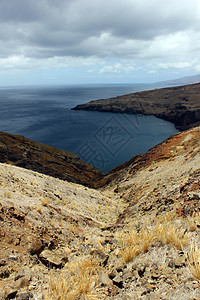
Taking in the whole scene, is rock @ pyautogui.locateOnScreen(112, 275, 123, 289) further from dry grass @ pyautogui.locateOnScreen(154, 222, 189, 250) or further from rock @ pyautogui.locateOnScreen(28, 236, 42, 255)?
rock @ pyautogui.locateOnScreen(28, 236, 42, 255)

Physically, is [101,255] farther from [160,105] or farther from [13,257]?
[160,105]

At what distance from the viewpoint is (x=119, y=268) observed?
3.89 meters

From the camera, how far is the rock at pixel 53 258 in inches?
176

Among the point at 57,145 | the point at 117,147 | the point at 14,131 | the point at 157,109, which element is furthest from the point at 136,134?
the point at 157,109

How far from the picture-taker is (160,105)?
4567 inches

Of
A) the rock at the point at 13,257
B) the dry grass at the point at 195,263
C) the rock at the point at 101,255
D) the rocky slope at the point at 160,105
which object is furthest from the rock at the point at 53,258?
the rocky slope at the point at 160,105

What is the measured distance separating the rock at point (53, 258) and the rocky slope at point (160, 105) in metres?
95.5

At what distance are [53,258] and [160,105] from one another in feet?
406

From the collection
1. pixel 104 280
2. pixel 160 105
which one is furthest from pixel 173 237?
pixel 160 105

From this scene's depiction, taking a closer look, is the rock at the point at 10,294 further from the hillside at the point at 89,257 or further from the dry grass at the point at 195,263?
the dry grass at the point at 195,263

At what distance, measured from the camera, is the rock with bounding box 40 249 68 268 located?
4.46m

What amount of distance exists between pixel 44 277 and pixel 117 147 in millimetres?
49927

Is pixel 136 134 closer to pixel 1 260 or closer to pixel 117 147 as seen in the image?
pixel 117 147

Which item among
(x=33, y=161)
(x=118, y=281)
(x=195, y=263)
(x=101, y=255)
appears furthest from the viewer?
(x=33, y=161)
